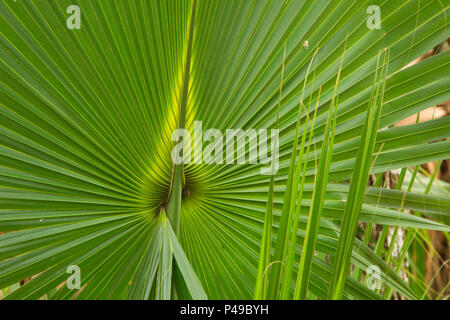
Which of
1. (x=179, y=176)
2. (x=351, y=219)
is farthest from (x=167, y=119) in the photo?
(x=351, y=219)

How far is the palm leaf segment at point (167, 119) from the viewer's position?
48cm

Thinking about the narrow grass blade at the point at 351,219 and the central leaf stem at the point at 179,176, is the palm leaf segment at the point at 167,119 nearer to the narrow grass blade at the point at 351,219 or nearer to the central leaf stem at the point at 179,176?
the central leaf stem at the point at 179,176

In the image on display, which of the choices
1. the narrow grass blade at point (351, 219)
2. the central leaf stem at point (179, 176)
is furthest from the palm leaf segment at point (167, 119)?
the narrow grass blade at point (351, 219)

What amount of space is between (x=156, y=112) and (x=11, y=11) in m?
0.23

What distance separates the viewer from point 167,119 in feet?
1.97

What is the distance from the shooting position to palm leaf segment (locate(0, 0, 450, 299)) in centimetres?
48

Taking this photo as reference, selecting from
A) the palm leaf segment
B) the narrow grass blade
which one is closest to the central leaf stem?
the palm leaf segment

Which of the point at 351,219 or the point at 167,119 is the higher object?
the point at 167,119

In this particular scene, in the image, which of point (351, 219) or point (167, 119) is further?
point (167, 119)

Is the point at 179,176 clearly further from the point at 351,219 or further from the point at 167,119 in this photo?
the point at 351,219

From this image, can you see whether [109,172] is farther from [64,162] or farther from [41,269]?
[41,269]

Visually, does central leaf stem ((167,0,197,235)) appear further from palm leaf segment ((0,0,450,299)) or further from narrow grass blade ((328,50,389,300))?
Result: narrow grass blade ((328,50,389,300))

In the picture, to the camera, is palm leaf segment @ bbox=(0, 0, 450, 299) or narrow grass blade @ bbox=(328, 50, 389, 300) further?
palm leaf segment @ bbox=(0, 0, 450, 299)

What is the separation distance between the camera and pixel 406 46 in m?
0.50
